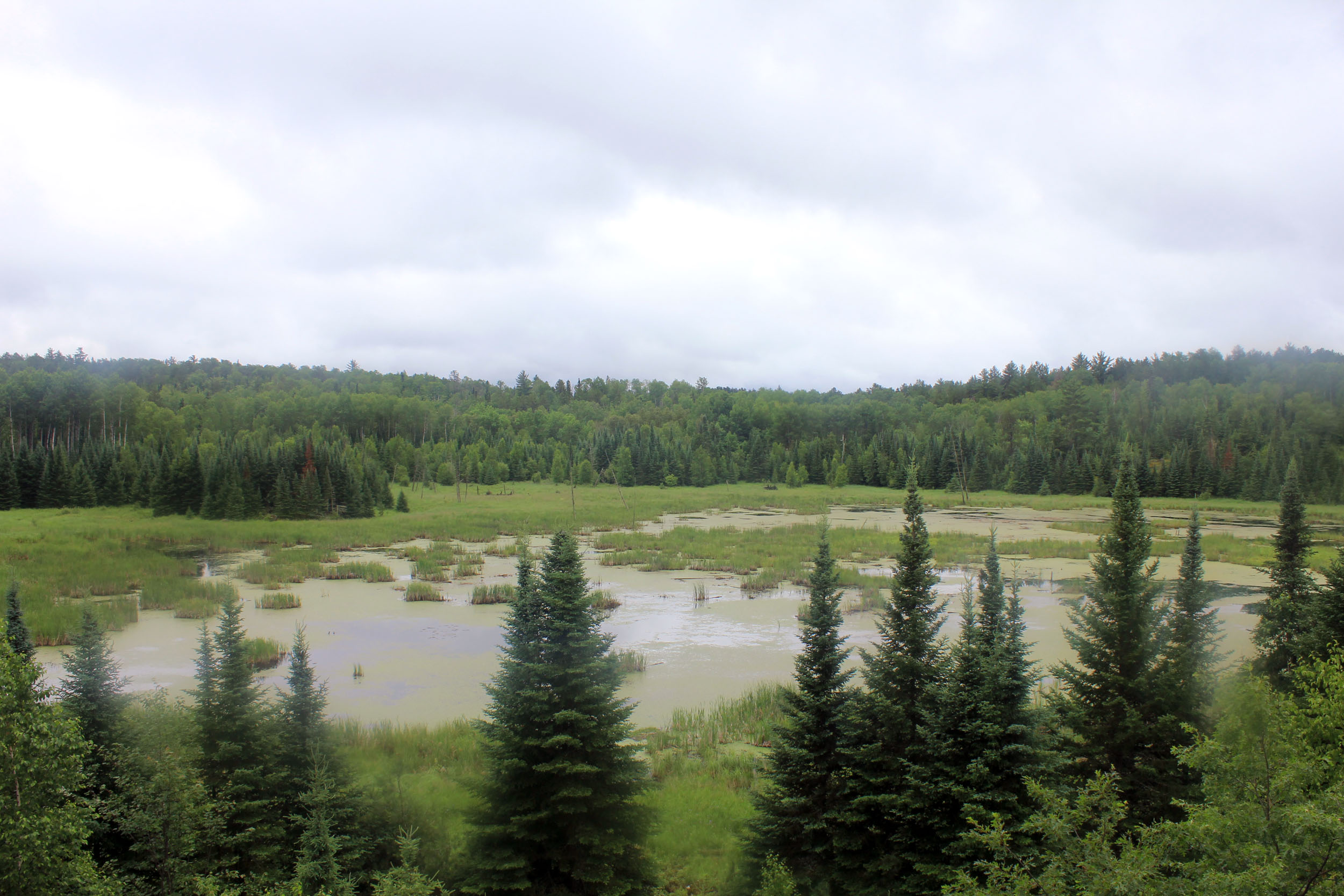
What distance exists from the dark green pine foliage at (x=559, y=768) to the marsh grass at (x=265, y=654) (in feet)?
39.9

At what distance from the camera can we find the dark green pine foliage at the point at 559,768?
31.8ft

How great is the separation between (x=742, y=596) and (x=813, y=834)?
63.1 ft

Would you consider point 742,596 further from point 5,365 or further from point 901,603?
point 5,365

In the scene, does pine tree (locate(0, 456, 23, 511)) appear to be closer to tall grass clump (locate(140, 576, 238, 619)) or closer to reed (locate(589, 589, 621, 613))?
tall grass clump (locate(140, 576, 238, 619))

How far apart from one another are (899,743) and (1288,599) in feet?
34.8

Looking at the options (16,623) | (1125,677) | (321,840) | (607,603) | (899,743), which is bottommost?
(607,603)

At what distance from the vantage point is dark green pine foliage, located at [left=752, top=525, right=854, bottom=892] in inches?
397

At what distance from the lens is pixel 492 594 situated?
28.4 metres

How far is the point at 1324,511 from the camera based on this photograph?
190 ft

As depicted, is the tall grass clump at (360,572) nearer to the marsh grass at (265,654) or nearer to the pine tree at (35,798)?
the marsh grass at (265,654)

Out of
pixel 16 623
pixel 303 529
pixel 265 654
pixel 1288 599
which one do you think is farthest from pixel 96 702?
pixel 303 529

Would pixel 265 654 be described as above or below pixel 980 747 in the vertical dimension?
below

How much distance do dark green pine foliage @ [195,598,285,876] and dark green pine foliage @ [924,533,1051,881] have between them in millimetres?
9402

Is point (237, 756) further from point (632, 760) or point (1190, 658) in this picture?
point (1190, 658)
